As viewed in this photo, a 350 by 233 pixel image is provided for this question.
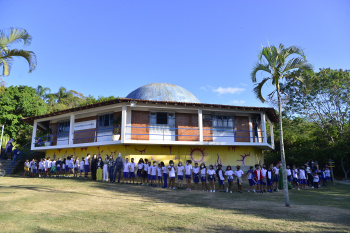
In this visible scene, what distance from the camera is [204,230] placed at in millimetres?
6453

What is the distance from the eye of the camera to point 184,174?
14859mm

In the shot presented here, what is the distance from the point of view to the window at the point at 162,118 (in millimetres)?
19250

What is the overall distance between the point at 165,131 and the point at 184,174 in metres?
5.02

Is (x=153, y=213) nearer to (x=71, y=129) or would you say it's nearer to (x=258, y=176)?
(x=258, y=176)

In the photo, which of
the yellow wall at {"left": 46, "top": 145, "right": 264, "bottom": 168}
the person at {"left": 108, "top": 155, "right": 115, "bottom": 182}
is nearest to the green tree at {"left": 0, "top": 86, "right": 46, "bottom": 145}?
the yellow wall at {"left": 46, "top": 145, "right": 264, "bottom": 168}

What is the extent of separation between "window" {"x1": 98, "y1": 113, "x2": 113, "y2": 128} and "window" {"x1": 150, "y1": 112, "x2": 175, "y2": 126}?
3049 millimetres

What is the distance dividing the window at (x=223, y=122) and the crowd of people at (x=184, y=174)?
4590 mm

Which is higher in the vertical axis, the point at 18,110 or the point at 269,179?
the point at 18,110

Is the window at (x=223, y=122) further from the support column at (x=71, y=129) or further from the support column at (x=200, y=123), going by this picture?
the support column at (x=71, y=129)

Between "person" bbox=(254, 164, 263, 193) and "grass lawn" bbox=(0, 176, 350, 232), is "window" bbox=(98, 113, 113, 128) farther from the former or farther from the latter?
"person" bbox=(254, 164, 263, 193)

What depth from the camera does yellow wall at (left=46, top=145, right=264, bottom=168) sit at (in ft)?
60.0

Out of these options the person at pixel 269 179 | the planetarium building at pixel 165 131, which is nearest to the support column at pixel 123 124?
the planetarium building at pixel 165 131

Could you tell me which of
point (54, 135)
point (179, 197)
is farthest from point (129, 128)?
point (179, 197)

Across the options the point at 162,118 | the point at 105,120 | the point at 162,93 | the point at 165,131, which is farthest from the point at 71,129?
the point at 162,93
